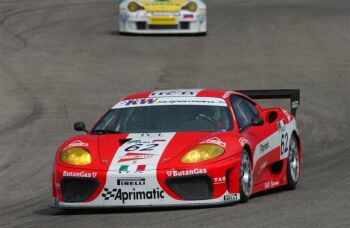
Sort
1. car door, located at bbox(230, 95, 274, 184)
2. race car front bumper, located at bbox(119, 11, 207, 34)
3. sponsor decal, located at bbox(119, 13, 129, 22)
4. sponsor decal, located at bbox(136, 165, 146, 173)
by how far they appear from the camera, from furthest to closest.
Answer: sponsor decal, located at bbox(119, 13, 129, 22) → race car front bumper, located at bbox(119, 11, 207, 34) → car door, located at bbox(230, 95, 274, 184) → sponsor decal, located at bbox(136, 165, 146, 173)

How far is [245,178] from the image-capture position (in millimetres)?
11102

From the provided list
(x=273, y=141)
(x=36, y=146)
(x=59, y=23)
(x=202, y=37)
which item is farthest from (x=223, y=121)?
(x=59, y=23)

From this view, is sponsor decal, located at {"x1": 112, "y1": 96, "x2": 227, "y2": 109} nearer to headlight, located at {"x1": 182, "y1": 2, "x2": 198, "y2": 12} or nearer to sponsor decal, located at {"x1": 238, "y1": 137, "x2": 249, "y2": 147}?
sponsor decal, located at {"x1": 238, "y1": 137, "x2": 249, "y2": 147}

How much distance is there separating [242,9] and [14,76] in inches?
501

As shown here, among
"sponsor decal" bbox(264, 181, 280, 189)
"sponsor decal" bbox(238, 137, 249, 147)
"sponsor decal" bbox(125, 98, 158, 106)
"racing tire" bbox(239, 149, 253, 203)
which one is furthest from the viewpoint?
"sponsor decal" bbox(125, 98, 158, 106)

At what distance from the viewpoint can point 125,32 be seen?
29672 mm

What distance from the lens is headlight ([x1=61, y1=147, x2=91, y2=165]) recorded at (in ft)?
35.9

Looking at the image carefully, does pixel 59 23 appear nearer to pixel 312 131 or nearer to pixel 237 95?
pixel 312 131

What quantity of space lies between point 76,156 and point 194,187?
46.2 inches

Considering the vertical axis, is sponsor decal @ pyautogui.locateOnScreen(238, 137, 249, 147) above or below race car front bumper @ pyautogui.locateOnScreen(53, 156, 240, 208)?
above

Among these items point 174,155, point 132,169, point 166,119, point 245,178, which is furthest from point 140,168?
point 166,119

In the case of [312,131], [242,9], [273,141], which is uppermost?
[273,141]

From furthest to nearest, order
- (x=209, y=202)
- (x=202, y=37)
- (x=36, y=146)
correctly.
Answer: (x=202, y=37), (x=36, y=146), (x=209, y=202)

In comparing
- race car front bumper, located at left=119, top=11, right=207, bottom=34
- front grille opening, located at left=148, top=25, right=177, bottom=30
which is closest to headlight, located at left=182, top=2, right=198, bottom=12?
race car front bumper, located at left=119, top=11, right=207, bottom=34
